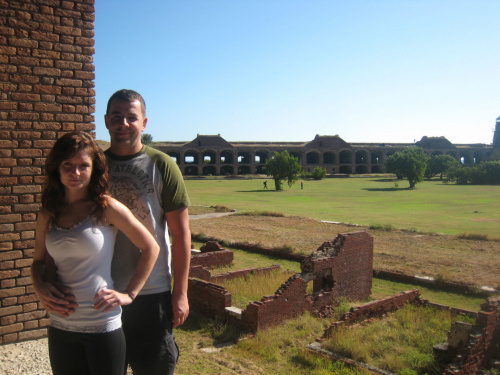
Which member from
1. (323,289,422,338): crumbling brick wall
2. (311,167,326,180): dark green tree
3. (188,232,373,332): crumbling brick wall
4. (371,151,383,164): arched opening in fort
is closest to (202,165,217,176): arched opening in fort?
(311,167,326,180): dark green tree

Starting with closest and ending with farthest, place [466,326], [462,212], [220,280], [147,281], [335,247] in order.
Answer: [147,281], [466,326], [335,247], [220,280], [462,212]

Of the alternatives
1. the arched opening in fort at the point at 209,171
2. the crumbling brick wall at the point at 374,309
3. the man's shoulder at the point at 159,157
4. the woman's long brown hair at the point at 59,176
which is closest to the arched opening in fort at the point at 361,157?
the arched opening in fort at the point at 209,171

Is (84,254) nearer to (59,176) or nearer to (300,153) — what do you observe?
(59,176)

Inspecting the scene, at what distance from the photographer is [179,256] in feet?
8.37

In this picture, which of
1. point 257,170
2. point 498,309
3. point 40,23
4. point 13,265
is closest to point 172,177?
point 13,265

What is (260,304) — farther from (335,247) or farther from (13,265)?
(13,265)

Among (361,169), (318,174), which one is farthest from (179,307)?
(361,169)

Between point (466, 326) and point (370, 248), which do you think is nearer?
point (466, 326)

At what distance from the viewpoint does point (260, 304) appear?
7.18 m

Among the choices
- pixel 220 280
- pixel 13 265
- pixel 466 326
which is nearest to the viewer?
pixel 13 265

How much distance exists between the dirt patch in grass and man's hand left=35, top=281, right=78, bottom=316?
10860 millimetres

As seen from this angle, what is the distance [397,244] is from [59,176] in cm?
1533

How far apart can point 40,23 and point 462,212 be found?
26.8 meters

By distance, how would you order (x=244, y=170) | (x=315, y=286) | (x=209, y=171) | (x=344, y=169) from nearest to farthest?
(x=315, y=286) → (x=209, y=171) → (x=244, y=170) → (x=344, y=169)
